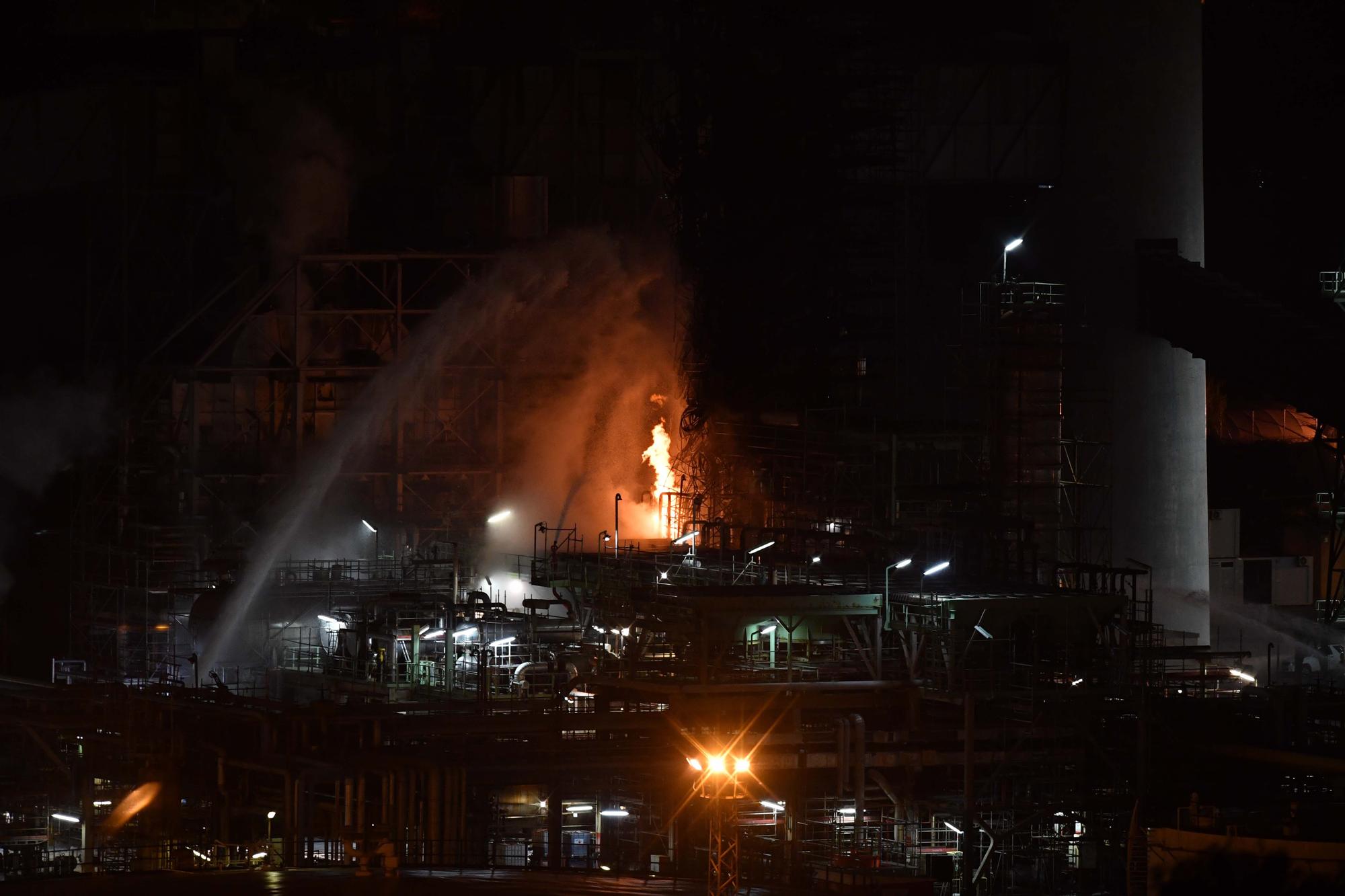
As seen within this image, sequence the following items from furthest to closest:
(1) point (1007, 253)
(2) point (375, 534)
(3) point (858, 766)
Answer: (2) point (375, 534) < (1) point (1007, 253) < (3) point (858, 766)

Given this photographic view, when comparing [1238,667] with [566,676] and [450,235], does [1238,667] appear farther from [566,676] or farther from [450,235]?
[450,235]

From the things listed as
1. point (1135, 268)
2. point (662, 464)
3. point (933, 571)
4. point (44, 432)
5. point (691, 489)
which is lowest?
point (933, 571)

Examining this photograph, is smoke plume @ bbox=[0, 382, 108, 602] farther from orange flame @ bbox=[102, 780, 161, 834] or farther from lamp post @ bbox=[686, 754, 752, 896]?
lamp post @ bbox=[686, 754, 752, 896]

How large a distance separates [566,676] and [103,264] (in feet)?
79.8

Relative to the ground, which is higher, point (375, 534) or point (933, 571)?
point (375, 534)

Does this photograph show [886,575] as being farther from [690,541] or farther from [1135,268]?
[1135,268]

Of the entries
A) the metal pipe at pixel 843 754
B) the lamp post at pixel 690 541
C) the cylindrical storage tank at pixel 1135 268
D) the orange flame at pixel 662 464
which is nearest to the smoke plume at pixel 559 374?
the orange flame at pixel 662 464

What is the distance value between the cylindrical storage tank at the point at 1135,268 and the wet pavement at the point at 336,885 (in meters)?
27.2

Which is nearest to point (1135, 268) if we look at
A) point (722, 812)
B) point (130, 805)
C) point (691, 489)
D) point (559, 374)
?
point (691, 489)

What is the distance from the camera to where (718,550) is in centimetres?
6228

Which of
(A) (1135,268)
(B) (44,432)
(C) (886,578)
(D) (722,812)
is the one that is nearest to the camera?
(D) (722,812)

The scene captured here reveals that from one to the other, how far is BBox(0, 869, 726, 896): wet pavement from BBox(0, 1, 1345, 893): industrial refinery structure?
5.60 m

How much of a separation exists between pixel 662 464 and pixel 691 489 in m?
3.19

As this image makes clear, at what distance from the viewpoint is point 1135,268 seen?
66.8m
